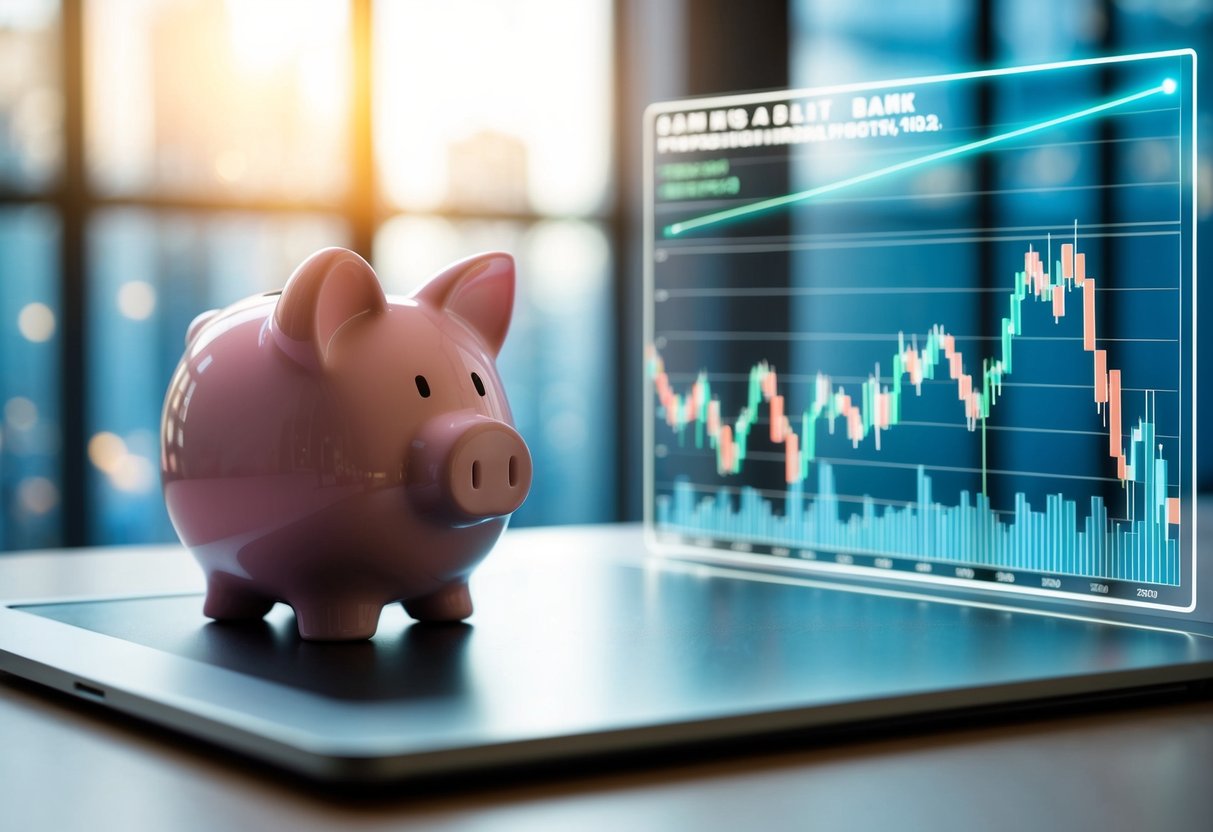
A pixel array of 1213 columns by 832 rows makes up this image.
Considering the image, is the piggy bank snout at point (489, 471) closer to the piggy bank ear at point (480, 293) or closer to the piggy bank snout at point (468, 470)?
the piggy bank snout at point (468, 470)

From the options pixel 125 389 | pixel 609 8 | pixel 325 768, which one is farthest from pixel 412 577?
pixel 609 8

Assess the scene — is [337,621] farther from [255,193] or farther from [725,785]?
[255,193]

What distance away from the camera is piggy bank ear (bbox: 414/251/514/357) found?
0.88m

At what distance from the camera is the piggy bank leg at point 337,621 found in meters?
0.79

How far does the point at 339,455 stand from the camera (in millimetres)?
767

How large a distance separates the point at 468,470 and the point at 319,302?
123 mm

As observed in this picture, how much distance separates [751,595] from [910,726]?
1.12 feet

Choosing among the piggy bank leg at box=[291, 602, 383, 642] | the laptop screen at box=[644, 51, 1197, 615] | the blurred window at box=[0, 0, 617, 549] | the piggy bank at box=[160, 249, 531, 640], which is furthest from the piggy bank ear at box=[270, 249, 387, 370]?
the blurred window at box=[0, 0, 617, 549]

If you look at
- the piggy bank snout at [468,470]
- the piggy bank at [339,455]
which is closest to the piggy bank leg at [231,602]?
the piggy bank at [339,455]

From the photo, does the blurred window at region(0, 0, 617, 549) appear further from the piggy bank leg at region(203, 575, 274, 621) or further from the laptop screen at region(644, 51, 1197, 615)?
the piggy bank leg at region(203, 575, 274, 621)

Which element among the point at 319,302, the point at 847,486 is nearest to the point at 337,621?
the point at 319,302

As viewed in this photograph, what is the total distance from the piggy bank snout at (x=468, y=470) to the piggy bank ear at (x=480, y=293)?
12cm

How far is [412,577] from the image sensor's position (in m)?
0.80

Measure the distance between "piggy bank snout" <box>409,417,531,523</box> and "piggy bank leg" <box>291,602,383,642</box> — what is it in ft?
0.24
